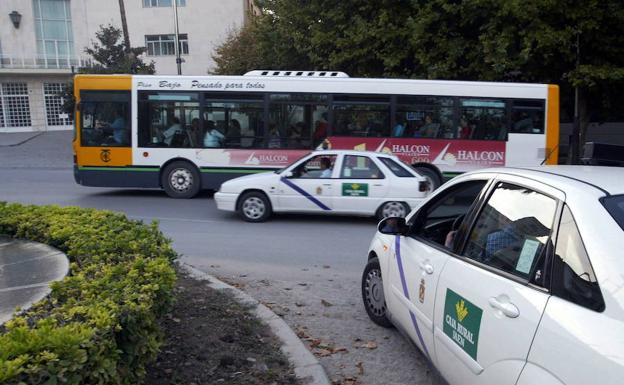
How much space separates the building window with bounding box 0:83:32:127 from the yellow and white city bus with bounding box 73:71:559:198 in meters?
31.0

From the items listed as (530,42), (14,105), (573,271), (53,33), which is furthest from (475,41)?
(14,105)

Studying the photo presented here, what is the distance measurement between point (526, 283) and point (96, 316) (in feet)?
6.90

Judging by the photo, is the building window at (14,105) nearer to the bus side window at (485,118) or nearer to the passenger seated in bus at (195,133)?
the passenger seated in bus at (195,133)

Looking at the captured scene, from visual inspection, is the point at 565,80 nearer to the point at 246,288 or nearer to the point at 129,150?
the point at 129,150

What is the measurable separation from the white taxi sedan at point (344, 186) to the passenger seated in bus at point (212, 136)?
319cm

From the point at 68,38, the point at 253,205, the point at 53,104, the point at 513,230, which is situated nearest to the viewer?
the point at 513,230

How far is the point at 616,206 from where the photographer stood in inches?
99.4

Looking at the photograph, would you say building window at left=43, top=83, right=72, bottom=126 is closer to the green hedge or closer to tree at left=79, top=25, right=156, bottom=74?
tree at left=79, top=25, right=156, bottom=74

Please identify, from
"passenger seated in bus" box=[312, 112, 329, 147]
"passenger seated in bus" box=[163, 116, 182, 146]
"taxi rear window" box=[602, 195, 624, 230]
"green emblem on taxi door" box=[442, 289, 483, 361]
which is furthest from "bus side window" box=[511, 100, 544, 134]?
"taxi rear window" box=[602, 195, 624, 230]

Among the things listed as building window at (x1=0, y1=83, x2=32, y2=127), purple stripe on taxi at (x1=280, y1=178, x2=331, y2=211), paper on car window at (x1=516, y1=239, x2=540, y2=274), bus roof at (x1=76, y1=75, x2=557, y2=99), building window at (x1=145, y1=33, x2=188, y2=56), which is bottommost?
purple stripe on taxi at (x1=280, y1=178, x2=331, y2=211)

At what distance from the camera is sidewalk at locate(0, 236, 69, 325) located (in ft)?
11.8

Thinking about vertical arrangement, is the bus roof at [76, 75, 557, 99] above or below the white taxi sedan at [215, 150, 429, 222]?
above

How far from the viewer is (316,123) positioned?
1355 centimetres

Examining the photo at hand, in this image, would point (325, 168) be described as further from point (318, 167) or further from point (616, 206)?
point (616, 206)
